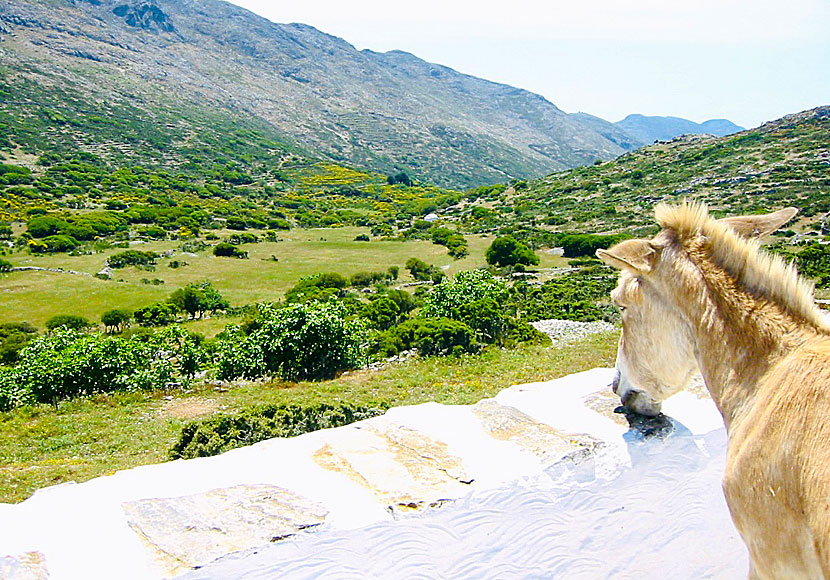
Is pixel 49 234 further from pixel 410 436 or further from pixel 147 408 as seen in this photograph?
pixel 410 436

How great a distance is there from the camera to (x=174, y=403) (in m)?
11.7

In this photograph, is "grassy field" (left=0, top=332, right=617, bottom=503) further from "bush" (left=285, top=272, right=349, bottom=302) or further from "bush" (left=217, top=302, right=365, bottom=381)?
"bush" (left=285, top=272, right=349, bottom=302)

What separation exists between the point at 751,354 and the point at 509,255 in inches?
1321

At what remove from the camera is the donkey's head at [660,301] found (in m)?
2.77

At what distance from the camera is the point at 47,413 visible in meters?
10.9

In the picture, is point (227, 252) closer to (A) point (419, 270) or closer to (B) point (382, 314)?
(A) point (419, 270)

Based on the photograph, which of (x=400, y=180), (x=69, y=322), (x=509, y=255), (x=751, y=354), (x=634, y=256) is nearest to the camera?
(x=751, y=354)

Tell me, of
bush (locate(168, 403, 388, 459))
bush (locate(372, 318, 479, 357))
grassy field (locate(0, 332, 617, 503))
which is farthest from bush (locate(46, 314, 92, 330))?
bush (locate(168, 403, 388, 459))

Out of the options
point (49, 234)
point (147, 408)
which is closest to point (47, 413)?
point (147, 408)

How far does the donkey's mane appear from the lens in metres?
2.35

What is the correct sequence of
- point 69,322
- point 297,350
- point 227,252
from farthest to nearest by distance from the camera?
point 227,252 → point 69,322 → point 297,350

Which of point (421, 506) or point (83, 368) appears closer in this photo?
point (421, 506)

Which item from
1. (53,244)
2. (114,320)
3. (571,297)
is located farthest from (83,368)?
(53,244)

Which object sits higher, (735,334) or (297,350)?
(735,334)
